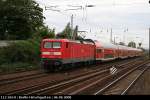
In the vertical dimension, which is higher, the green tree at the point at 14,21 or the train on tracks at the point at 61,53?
the green tree at the point at 14,21

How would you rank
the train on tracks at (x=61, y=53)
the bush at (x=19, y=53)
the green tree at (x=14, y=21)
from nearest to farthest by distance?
the train on tracks at (x=61, y=53), the bush at (x=19, y=53), the green tree at (x=14, y=21)

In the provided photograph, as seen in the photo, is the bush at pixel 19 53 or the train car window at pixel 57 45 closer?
the train car window at pixel 57 45

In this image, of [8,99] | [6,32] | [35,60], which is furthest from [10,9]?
[8,99]

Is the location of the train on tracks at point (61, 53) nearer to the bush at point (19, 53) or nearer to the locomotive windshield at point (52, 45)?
the locomotive windshield at point (52, 45)

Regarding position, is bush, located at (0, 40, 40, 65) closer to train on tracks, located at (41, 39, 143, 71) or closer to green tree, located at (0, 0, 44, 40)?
train on tracks, located at (41, 39, 143, 71)

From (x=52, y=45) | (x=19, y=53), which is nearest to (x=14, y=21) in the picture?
(x=19, y=53)

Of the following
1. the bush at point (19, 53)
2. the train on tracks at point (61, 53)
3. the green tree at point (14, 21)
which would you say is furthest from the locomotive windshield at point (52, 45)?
the green tree at point (14, 21)

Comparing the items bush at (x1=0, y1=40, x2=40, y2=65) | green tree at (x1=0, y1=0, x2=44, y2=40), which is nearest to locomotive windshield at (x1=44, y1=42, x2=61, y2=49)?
bush at (x1=0, y1=40, x2=40, y2=65)

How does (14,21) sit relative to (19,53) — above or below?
above

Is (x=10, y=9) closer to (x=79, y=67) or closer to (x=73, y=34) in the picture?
(x=73, y=34)

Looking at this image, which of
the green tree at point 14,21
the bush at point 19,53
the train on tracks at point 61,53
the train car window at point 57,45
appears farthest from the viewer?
the green tree at point 14,21

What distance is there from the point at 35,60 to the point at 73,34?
9.32m

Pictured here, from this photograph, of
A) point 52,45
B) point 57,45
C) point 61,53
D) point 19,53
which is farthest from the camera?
point 19,53

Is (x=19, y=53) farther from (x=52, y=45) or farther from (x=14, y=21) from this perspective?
(x=14, y=21)
